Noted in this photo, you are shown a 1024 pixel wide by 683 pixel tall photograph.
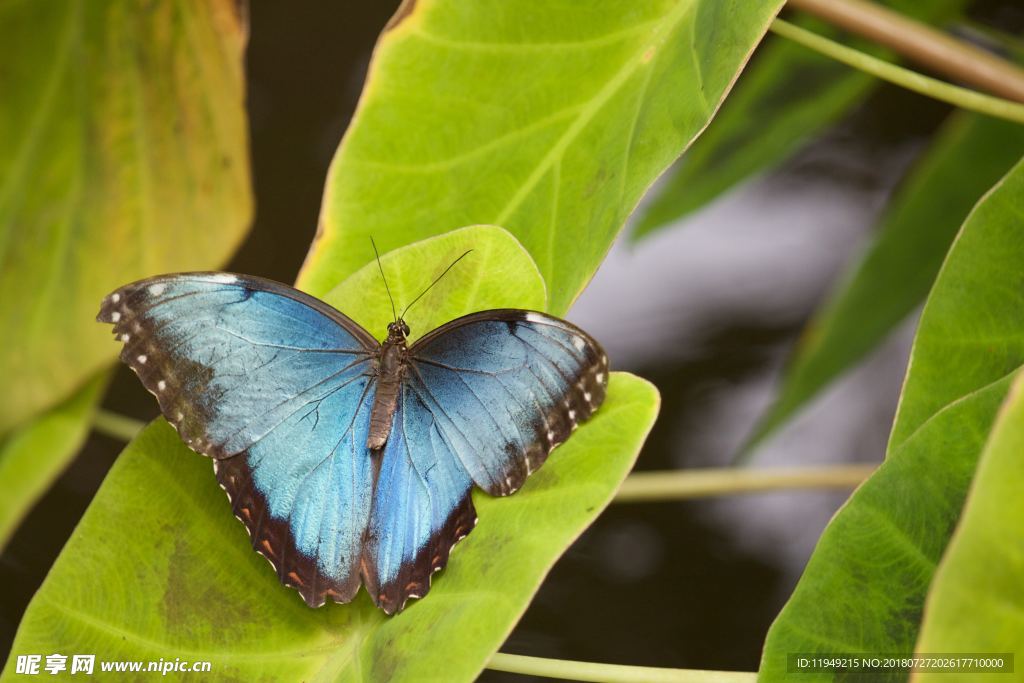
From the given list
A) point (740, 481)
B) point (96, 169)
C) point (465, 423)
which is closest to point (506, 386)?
point (465, 423)

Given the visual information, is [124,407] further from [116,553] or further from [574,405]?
[574,405]

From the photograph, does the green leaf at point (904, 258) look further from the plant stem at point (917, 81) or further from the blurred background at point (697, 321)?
the plant stem at point (917, 81)

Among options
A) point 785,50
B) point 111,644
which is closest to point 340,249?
point 111,644

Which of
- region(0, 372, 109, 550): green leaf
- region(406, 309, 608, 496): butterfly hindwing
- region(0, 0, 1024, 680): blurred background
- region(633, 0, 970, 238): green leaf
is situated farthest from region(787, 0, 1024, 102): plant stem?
region(0, 372, 109, 550): green leaf

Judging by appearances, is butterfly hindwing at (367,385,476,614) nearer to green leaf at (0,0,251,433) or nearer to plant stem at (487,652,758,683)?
plant stem at (487,652,758,683)

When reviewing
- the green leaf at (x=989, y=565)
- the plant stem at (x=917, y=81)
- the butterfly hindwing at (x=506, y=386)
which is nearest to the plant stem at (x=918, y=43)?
the plant stem at (x=917, y=81)
